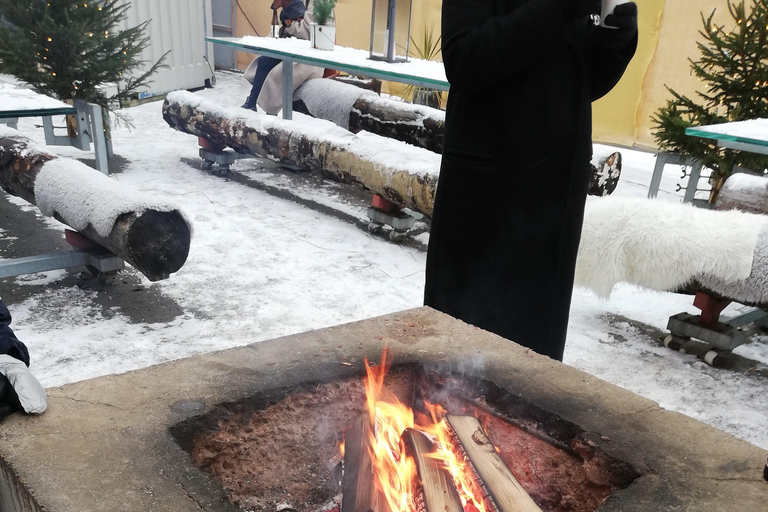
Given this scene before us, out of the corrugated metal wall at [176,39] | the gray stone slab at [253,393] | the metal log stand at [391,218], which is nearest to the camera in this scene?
the gray stone slab at [253,393]

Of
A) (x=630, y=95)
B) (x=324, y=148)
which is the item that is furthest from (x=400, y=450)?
(x=630, y=95)

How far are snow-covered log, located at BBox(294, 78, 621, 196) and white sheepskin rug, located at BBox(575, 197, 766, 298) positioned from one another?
187cm

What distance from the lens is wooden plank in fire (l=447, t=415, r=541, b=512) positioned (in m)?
1.38

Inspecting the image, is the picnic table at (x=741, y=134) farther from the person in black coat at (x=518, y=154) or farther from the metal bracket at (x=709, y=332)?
the person in black coat at (x=518, y=154)

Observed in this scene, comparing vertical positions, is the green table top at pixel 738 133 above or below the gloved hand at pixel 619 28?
below

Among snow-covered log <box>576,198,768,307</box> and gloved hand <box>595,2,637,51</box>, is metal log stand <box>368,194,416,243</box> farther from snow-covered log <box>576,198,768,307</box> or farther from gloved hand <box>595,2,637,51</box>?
gloved hand <box>595,2,637,51</box>

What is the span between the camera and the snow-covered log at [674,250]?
3.22 m

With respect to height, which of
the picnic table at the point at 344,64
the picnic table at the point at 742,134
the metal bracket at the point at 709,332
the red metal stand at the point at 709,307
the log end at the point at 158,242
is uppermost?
the picnic table at the point at 344,64

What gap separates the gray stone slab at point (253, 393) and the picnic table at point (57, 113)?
2.58m

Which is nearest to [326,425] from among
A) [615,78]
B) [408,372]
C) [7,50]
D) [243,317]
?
[408,372]

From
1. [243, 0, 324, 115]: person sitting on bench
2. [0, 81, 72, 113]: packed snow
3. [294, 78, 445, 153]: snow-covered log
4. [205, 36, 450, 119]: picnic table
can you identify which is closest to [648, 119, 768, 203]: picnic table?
[205, 36, 450, 119]: picnic table

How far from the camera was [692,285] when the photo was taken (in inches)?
132

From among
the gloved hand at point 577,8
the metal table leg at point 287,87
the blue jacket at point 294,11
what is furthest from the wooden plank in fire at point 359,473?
the blue jacket at point 294,11

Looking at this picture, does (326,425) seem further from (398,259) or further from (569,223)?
(398,259)
